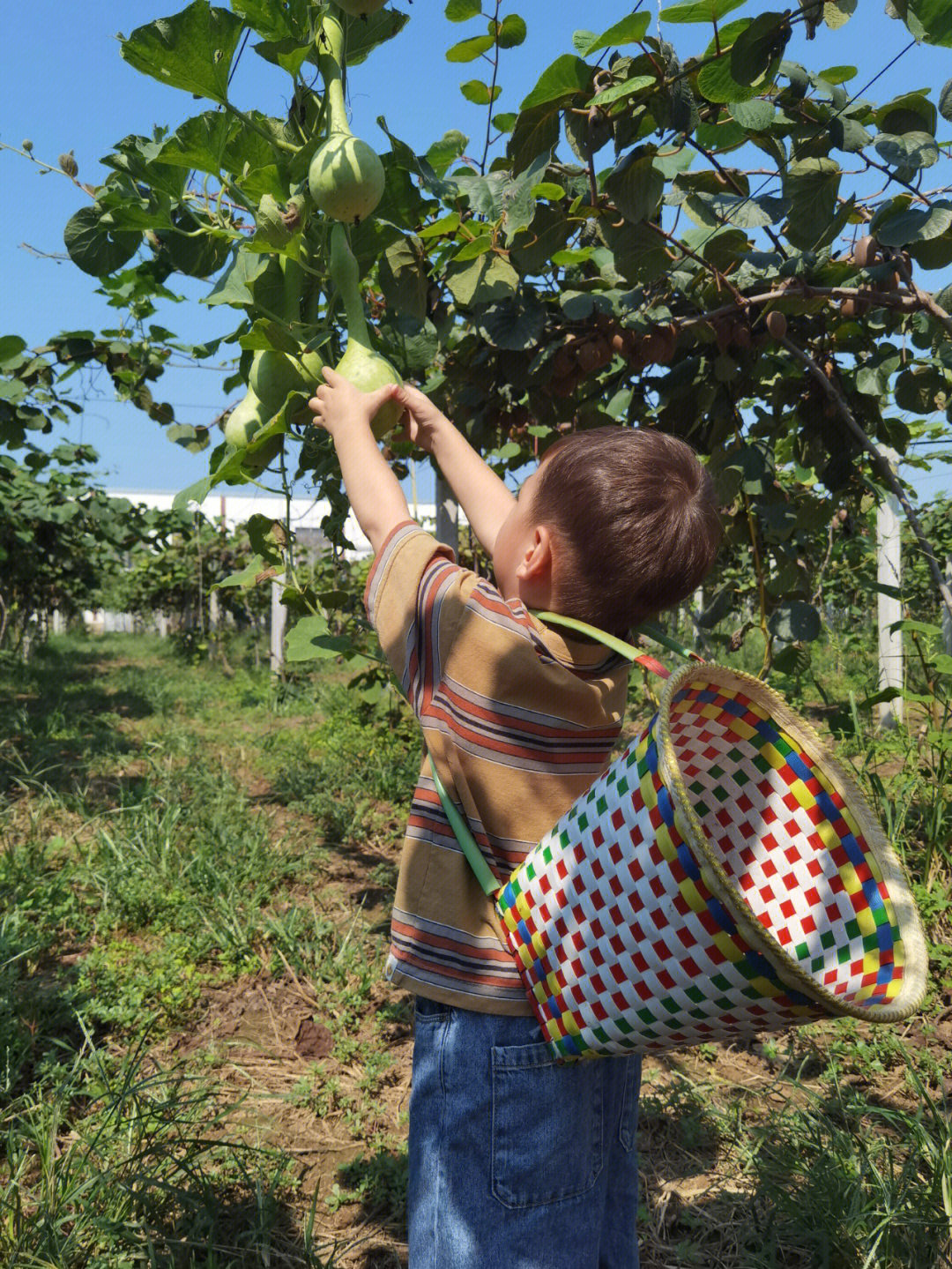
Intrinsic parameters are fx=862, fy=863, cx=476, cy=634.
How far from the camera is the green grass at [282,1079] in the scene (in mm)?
1527

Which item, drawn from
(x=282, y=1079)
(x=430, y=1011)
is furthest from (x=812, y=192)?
(x=282, y=1079)

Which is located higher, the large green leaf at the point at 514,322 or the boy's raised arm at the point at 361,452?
the large green leaf at the point at 514,322

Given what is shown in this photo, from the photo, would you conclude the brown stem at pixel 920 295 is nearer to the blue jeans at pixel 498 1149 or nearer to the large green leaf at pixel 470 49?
the large green leaf at pixel 470 49

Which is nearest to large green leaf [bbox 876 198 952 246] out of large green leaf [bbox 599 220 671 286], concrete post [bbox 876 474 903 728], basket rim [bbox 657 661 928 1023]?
large green leaf [bbox 599 220 671 286]

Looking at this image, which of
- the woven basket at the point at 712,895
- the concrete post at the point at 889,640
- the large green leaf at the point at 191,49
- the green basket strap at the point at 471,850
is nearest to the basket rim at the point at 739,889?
the woven basket at the point at 712,895

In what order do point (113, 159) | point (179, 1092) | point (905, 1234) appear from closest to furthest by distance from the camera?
1. point (113, 159)
2. point (905, 1234)
3. point (179, 1092)

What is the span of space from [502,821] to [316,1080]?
1.49 m

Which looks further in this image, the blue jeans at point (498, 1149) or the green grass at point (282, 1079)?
the green grass at point (282, 1079)

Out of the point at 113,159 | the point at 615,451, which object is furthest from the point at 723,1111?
the point at 113,159

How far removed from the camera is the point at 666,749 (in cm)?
66

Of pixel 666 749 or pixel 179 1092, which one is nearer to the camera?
pixel 666 749

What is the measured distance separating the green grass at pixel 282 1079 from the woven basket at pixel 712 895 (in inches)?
40.1

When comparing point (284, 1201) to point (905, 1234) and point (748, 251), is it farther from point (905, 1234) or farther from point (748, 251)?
point (748, 251)

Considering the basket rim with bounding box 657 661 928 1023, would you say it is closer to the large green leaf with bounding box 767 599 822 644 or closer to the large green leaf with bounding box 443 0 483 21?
the large green leaf with bounding box 767 599 822 644
